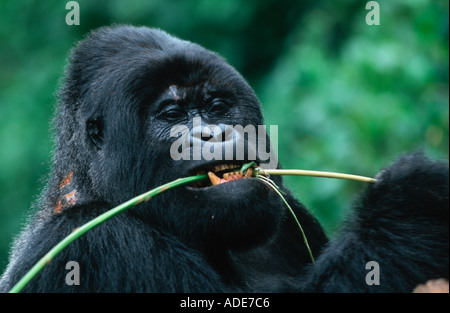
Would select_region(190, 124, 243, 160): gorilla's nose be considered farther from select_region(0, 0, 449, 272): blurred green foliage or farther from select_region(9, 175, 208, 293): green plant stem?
select_region(0, 0, 449, 272): blurred green foliage

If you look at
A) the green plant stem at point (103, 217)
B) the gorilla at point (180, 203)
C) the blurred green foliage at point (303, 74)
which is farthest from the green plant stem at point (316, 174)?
the green plant stem at point (103, 217)

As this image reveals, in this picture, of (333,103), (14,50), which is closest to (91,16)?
(14,50)

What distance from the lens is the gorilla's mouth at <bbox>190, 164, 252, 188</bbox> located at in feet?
10.4

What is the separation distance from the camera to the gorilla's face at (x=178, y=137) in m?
3.17

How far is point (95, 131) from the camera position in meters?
3.58

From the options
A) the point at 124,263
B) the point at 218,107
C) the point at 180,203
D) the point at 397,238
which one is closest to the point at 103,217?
the point at 124,263

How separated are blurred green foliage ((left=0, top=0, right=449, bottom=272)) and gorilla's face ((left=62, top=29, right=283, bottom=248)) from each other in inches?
24.5

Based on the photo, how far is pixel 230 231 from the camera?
3.20m

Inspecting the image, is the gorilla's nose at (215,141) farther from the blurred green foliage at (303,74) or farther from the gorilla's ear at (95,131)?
the blurred green foliage at (303,74)

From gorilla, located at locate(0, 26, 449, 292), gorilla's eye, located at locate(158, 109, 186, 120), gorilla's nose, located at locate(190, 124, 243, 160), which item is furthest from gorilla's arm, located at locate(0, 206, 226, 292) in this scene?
gorilla's eye, located at locate(158, 109, 186, 120)

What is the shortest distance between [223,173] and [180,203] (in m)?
0.26

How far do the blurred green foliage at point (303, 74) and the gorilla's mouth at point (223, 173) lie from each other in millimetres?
583

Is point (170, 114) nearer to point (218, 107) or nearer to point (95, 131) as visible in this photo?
point (218, 107)

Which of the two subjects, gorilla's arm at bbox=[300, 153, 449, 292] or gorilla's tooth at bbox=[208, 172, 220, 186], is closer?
gorilla's arm at bbox=[300, 153, 449, 292]
